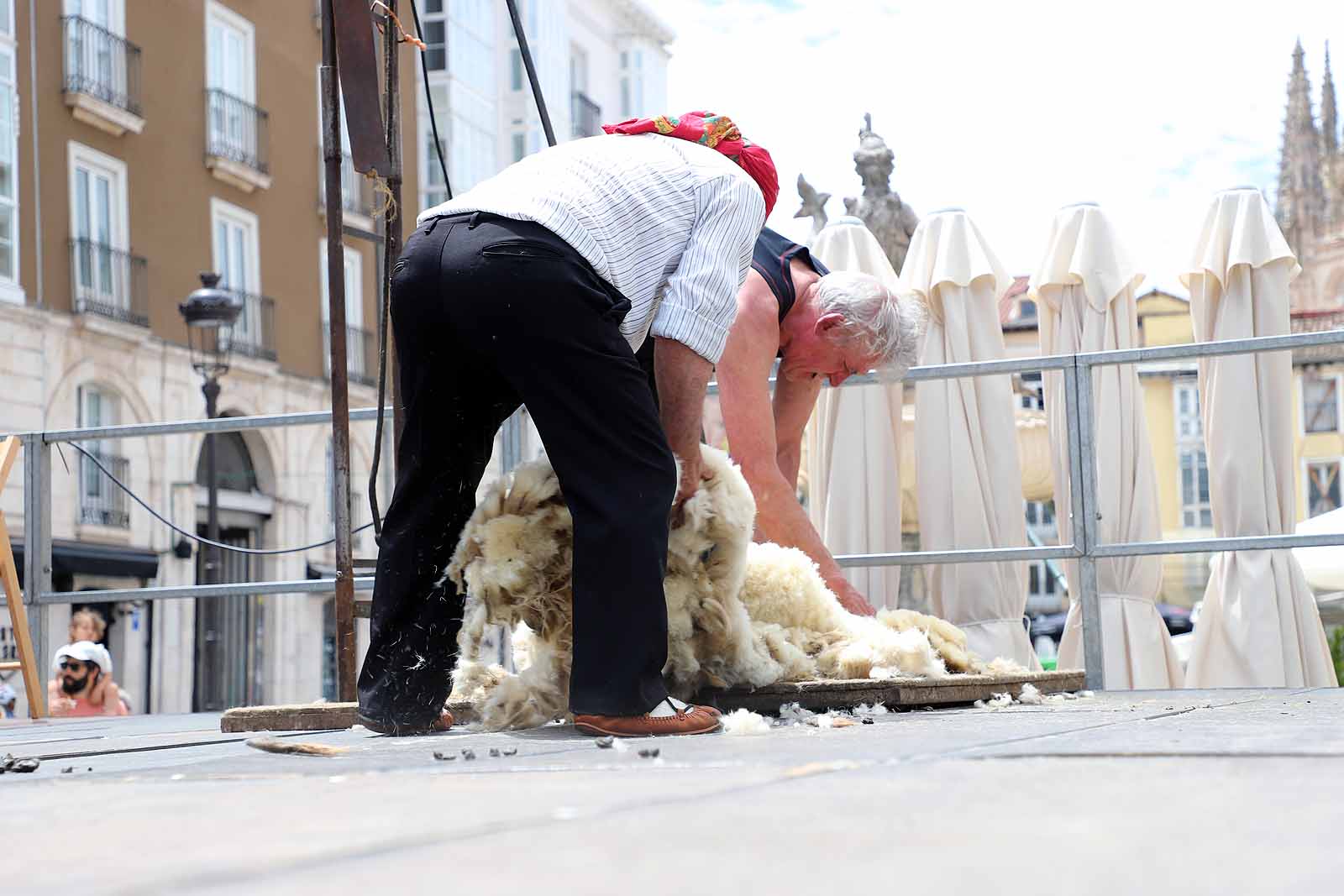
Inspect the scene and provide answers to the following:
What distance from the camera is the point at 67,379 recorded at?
69.1 feet

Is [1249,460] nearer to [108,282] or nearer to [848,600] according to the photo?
[848,600]

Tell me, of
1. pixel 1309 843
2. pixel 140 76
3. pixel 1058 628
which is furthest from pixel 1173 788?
pixel 1058 628

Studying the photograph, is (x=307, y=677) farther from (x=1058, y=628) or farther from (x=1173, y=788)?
(x=1173, y=788)

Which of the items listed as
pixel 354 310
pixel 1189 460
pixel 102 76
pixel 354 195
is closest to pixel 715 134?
pixel 102 76

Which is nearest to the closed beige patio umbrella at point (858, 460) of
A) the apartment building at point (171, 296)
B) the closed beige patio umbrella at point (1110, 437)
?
the closed beige patio umbrella at point (1110, 437)

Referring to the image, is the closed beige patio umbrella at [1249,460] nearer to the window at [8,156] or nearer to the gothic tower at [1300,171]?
the window at [8,156]

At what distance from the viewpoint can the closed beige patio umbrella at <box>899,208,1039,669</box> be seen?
7965mm

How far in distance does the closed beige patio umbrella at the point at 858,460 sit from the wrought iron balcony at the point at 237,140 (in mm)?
17400

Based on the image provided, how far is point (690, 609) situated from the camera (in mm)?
3607

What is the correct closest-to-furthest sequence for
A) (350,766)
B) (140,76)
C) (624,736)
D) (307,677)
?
1. (350,766)
2. (624,736)
3. (140,76)
4. (307,677)

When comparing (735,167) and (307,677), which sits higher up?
(735,167)

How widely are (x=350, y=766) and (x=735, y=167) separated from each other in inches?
59.6

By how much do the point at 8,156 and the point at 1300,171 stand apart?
82182 millimetres

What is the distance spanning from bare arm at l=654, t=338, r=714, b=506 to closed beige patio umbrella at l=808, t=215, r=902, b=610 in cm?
464
